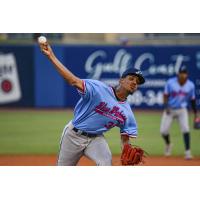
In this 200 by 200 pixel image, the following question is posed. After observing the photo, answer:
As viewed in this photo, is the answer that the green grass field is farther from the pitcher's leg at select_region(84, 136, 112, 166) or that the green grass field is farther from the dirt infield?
the pitcher's leg at select_region(84, 136, 112, 166)

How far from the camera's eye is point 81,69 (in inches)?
822

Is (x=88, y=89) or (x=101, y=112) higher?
(x=88, y=89)

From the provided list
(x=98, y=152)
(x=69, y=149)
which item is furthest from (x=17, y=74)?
(x=98, y=152)

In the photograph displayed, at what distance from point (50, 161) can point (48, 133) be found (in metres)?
4.98

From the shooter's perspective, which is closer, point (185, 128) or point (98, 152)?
point (98, 152)

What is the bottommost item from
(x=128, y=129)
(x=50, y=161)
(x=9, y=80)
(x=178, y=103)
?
(x=50, y=161)

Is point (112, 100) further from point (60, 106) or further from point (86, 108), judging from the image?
point (60, 106)

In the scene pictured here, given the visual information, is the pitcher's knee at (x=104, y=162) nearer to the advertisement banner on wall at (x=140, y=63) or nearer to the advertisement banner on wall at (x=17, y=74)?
the advertisement banner on wall at (x=140, y=63)

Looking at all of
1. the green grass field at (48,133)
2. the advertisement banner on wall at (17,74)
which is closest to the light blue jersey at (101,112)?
the green grass field at (48,133)

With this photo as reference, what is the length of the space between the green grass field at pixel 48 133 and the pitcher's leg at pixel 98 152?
583 centimetres

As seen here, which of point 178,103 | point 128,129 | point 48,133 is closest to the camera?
point 128,129

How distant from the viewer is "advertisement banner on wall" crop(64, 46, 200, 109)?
20.6 meters

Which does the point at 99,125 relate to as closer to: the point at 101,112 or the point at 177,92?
the point at 101,112

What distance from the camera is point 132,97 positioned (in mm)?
20500
